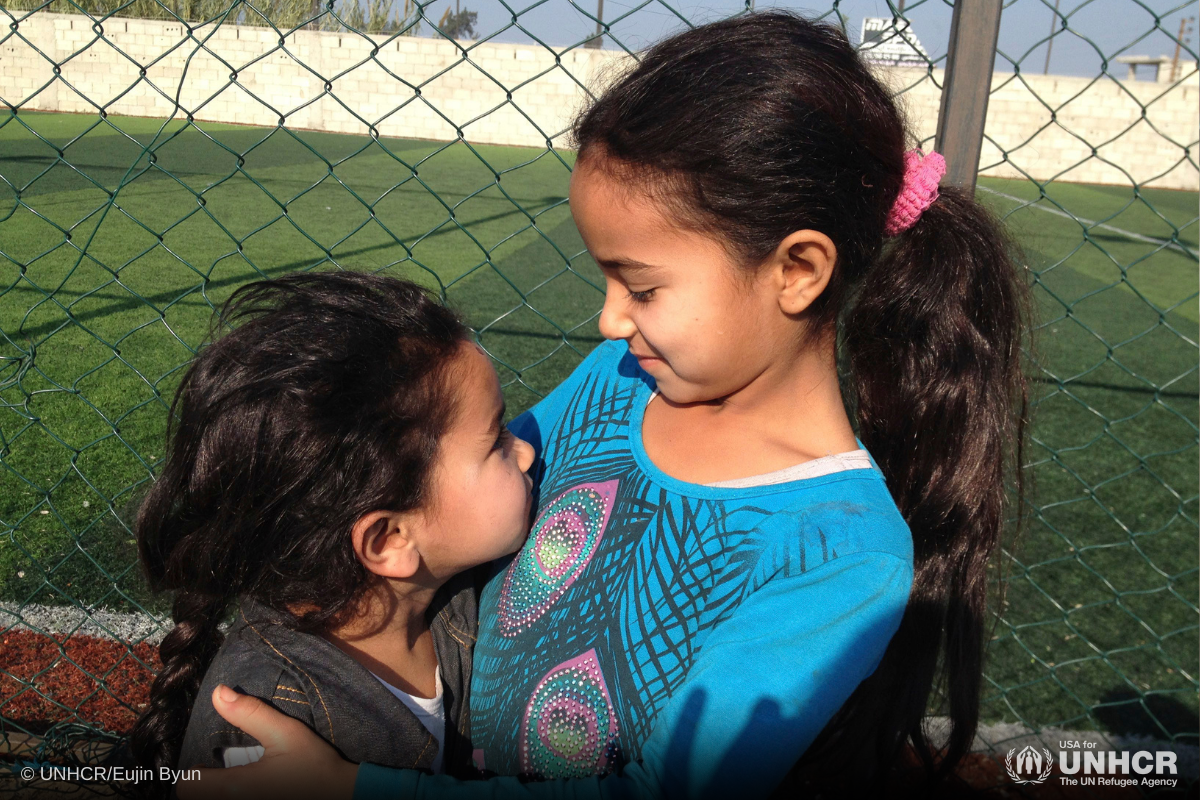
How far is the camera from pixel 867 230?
1.17 metres

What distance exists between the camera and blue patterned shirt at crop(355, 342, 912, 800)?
0.93m

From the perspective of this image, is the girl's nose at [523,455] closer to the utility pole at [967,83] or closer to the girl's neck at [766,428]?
the girl's neck at [766,428]

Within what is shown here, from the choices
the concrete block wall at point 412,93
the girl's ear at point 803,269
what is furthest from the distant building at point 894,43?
the concrete block wall at point 412,93

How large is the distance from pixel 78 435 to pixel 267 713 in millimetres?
3203

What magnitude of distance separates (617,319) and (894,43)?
0.85 metres

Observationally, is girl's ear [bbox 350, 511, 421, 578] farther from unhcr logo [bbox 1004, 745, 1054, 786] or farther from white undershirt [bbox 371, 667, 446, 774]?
unhcr logo [bbox 1004, 745, 1054, 786]

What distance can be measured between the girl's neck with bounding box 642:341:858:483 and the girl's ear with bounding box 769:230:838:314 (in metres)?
0.09

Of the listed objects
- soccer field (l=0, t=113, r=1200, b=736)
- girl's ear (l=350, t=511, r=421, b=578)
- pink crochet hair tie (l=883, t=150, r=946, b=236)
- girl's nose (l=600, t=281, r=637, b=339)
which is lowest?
soccer field (l=0, t=113, r=1200, b=736)

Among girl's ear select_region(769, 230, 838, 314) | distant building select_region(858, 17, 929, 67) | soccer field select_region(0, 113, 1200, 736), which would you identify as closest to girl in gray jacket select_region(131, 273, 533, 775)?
girl's ear select_region(769, 230, 838, 314)

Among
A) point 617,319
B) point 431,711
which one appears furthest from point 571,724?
point 617,319

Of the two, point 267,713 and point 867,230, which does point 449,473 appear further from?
point 867,230

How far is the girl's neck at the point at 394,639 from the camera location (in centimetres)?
128

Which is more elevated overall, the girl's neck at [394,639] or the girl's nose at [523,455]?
the girl's nose at [523,455]

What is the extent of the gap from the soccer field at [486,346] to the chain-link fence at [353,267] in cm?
2
